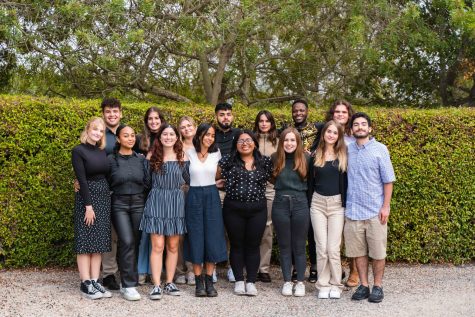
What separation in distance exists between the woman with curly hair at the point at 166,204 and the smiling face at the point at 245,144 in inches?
26.0

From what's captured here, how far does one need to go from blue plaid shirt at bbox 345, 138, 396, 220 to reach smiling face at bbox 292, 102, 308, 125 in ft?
3.55

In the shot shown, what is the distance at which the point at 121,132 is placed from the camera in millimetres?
6602

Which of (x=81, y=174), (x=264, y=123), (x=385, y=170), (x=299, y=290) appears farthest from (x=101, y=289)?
(x=385, y=170)

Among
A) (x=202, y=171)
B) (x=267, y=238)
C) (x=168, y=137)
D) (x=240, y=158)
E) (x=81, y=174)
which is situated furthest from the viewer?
(x=267, y=238)

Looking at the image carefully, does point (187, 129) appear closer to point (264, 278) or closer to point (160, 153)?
point (160, 153)

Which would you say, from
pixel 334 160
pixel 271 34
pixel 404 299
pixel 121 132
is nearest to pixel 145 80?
pixel 271 34

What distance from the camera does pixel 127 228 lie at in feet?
21.5

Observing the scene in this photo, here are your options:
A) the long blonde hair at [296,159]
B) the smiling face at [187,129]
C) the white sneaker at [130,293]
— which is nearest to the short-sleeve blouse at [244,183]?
the long blonde hair at [296,159]

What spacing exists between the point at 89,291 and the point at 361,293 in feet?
9.99

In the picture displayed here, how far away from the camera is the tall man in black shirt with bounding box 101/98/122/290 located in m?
6.89

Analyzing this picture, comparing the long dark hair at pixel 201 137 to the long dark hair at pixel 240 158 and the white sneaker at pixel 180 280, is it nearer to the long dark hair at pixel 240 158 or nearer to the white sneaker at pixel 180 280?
the long dark hair at pixel 240 158

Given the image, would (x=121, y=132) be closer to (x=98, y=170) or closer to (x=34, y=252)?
(x=98, y=170)

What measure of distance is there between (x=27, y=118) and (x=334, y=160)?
3.96 metres

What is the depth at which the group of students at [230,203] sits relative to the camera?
21.2 ft
